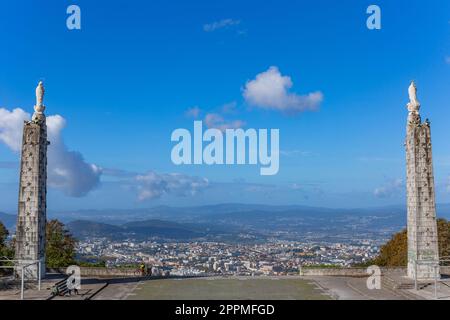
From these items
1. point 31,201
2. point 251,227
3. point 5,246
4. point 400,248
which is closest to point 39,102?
point 31,201

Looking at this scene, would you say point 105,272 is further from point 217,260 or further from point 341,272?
point 217,260

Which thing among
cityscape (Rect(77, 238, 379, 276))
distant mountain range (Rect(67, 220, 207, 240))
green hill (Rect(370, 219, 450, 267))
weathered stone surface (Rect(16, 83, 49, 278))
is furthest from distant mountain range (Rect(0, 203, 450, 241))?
weathered stone surface (Rect(16, 83, 49, 278))

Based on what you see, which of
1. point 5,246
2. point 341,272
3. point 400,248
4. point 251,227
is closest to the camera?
point 341,272

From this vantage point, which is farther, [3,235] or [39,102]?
[3,235]

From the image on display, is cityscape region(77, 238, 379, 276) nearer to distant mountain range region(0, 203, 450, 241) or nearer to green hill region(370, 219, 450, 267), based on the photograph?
green hill region(370, 219, 450, 267)
